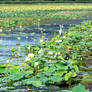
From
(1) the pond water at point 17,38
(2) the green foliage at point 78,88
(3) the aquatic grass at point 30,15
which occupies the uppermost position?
(3) the aquatic grass at point 30,15

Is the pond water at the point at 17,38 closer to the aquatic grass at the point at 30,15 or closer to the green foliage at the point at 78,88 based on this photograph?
the aquatic grass at the point at 30,15

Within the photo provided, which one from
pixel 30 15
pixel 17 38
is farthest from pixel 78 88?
pixel 30 15

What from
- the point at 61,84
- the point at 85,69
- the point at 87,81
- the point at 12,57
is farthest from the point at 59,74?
the point at 12,57

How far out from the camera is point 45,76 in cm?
400

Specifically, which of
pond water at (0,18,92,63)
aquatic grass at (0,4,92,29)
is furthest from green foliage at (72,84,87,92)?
aquatic grass at (0,4,92,29)

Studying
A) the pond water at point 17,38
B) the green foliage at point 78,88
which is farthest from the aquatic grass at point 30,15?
the green foliage at point 78,88

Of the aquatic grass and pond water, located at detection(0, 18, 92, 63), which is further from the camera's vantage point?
the aquatic grass

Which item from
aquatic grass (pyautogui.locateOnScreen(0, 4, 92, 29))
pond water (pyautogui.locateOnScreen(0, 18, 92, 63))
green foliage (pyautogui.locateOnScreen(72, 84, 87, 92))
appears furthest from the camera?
aquatic grass (pyautogui.locateOnScreen(0, 4, 92, 29))

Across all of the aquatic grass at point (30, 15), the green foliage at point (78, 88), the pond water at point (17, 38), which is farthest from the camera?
the aquatic grass at point (30, 15)

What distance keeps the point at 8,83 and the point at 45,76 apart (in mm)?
434

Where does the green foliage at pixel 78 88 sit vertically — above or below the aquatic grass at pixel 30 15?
below

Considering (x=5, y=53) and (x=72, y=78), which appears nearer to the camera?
(x=72, y=78)

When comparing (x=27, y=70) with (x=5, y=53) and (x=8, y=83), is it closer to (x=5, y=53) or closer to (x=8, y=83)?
(x=8, y=83)

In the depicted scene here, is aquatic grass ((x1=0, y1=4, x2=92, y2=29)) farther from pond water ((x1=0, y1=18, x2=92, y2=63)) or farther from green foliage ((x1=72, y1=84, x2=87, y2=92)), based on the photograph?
green foliage ((x1=72, y1=84, x2=87, y2=92))
